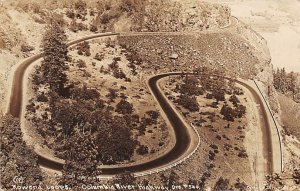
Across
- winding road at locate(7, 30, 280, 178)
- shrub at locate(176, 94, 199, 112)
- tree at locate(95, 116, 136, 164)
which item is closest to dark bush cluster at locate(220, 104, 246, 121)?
winding road at locate(7, 30, 280, 178)

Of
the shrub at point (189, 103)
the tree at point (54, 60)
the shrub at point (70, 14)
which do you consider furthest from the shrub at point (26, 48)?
the shrub at point (189, 103)

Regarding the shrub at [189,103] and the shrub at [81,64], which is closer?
the shrub at [189,103]

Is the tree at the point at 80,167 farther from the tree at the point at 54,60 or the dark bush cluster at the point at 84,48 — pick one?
the dark bush cluster at the point at 84,48

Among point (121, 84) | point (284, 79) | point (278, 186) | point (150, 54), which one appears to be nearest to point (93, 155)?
point (278, 186)

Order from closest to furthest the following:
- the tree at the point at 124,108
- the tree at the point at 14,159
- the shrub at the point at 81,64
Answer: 1. the tree at the point at 14,159
2. the tree at the point at 124,108
3. the shrub at the point at 81,64

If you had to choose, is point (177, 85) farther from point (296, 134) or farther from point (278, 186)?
point (278, 186)
